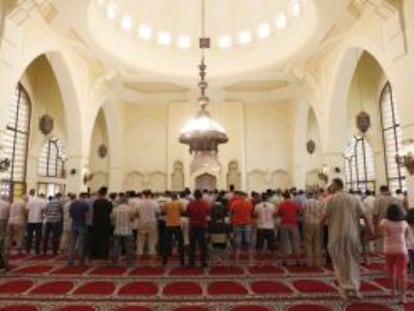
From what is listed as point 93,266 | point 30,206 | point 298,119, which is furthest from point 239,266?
point 298,119

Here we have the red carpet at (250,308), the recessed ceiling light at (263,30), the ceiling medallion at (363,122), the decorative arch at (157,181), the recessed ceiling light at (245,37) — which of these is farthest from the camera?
the decorative arch at (157,181)

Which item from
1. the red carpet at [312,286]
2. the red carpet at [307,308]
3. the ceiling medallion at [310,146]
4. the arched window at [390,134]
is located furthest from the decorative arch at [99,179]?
the red carpet at [307,308]

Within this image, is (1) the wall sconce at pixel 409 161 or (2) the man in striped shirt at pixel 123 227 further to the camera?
(1) the wall sconce at pixel 409 161

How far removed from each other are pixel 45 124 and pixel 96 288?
972 cm

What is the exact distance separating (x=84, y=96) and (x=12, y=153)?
9.95ft

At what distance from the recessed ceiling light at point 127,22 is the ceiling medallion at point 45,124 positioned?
4.38m

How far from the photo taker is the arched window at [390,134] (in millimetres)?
12531

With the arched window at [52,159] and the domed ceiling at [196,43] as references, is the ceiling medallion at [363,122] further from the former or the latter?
the arched window at [52,159]

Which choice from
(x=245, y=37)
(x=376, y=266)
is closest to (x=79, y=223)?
(x=376, y=266)

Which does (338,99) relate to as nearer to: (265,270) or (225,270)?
(265,270)

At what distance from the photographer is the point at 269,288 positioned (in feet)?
16.7

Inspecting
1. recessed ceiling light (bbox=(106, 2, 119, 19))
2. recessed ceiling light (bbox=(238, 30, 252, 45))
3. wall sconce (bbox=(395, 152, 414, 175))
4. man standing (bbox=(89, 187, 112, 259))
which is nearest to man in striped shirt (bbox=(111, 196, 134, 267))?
man standing (bbox=(89, 187, 112, 259))

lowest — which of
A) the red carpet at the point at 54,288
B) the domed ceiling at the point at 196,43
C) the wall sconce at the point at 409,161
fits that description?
the red carpet at the point at 54,288

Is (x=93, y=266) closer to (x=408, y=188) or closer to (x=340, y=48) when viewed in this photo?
(x=408, y=188)
